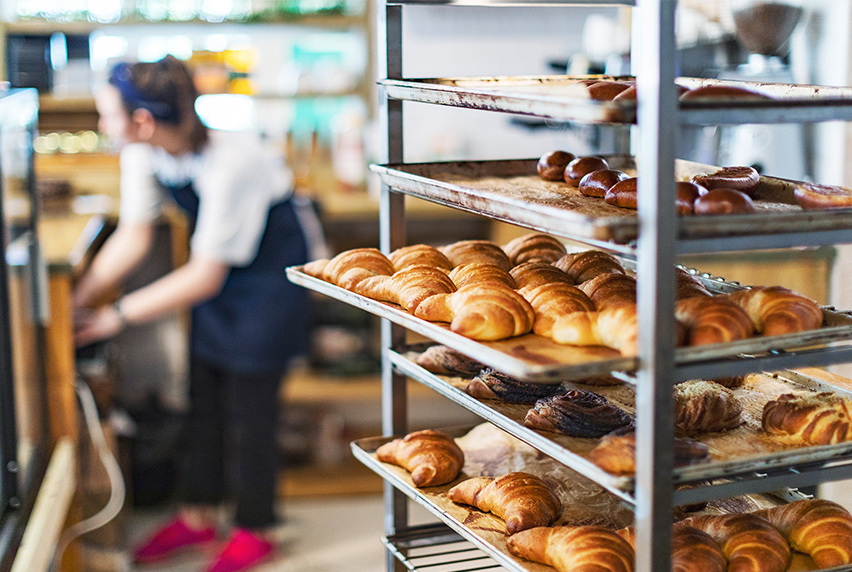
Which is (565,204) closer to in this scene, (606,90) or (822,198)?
(606,90)

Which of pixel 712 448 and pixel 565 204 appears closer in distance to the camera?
pixel 712 448

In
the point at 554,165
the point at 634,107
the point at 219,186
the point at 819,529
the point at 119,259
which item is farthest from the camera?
the point at 119,259

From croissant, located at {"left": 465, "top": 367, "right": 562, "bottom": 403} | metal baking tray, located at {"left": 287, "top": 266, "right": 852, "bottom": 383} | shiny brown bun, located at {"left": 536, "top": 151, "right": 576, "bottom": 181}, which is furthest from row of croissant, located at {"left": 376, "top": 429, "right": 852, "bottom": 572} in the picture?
shiny brown bun, located at {"left": 536, "top": 151, "right": 576, "bottom": 181}

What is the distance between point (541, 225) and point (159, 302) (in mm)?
2220

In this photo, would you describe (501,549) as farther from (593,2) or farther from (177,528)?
(177,528)

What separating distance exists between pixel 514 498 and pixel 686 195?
468 mm

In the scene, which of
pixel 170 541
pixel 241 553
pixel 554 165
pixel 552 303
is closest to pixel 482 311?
pixel 552 303

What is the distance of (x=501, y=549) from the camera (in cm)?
125

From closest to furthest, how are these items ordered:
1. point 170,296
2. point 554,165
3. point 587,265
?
1. point 587,265
2. point 554,165
3. point 170,296

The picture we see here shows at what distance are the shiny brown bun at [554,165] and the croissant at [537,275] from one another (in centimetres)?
18

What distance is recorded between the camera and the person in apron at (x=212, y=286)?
3.01 metres

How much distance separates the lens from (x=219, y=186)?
9.78 ft

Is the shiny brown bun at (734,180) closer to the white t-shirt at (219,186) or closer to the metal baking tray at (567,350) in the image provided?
the metal baking tray at (567,350)

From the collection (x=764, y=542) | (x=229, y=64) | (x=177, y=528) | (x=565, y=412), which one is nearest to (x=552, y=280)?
(x=565, y=412)
